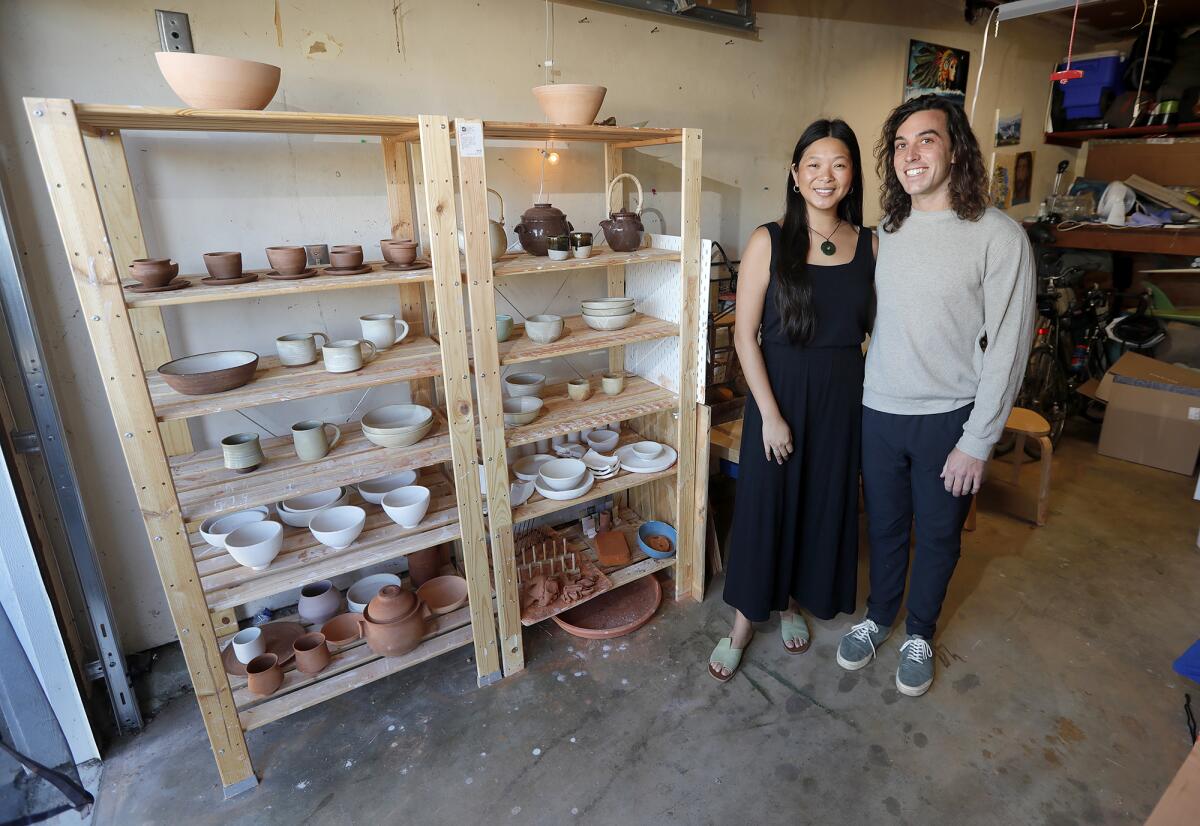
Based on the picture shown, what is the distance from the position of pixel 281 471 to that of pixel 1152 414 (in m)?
4.30

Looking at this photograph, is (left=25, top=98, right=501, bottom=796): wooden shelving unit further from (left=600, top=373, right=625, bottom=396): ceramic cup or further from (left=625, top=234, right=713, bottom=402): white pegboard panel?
(left=625, top=234, right=713, bottom=402): white pegboard panel

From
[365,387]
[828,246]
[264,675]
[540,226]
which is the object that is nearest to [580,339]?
[540,226]

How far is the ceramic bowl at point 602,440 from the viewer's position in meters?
2.50

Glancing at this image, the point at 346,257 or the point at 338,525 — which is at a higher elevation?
the point at 346,257

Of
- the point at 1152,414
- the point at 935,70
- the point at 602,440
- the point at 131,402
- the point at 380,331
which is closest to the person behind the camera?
the point at 131,402

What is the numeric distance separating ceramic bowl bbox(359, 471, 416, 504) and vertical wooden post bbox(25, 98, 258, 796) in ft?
1.93

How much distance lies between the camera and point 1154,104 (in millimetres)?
4543

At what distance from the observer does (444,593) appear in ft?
7.41

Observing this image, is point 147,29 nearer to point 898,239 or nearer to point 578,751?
point 898,239

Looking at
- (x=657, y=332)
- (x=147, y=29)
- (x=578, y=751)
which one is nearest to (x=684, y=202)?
(x=657, y=332)

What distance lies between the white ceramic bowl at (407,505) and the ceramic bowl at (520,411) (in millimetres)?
340

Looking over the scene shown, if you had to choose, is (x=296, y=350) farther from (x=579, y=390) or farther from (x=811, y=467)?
(x=811, y=467)

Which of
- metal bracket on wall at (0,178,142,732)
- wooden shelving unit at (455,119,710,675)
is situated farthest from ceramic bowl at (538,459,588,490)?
metal bracket on wall at (0,178,142,732)

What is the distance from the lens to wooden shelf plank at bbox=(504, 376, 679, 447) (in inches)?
79.1
